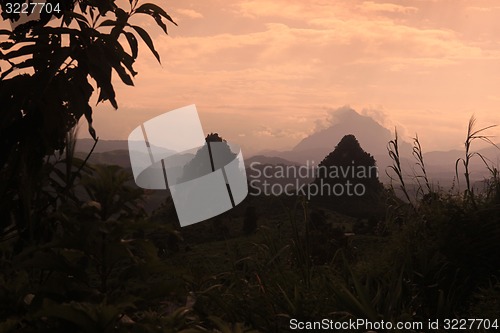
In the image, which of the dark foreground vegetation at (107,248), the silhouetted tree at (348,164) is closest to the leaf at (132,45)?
the dark foreground vegetation at (107,248)

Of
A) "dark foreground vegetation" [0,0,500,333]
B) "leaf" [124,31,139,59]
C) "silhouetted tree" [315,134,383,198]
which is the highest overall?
"leaf" [124,31,139,59]

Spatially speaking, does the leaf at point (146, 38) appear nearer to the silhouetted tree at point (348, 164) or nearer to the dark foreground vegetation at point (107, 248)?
the dark foreground vegetation at point (107, 248)

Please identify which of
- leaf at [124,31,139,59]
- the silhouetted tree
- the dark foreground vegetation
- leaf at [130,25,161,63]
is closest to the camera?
the dark foreground vegetation

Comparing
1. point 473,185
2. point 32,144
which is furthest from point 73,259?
point 473,185

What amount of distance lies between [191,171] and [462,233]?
125 ft

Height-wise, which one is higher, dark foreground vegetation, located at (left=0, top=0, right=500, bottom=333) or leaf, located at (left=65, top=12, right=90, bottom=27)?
leaf, located at (left=65, top=12, right=90, bottom=27)

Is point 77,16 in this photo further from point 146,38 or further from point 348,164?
point 348,164

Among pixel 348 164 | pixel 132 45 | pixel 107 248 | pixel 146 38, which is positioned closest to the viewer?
pixel 107 248

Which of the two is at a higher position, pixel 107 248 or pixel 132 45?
pixel 132 45

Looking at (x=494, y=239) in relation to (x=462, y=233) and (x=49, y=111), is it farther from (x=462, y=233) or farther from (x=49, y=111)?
(x=49, y=111)

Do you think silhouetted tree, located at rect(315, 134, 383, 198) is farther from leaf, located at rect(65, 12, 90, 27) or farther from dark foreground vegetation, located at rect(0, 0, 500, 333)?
leaf, located at rect(65, 12, 90, 27)

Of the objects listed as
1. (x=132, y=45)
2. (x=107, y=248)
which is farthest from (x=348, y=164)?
(x=107, y=248)

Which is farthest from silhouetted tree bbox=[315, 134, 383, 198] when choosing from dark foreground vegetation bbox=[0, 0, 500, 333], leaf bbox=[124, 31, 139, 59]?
leaf bbox=[124, 31, 139, 59]

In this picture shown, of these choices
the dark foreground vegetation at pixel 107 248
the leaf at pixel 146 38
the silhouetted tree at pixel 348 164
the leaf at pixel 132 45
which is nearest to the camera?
the dark foreground vegetation at pixel 107 248
